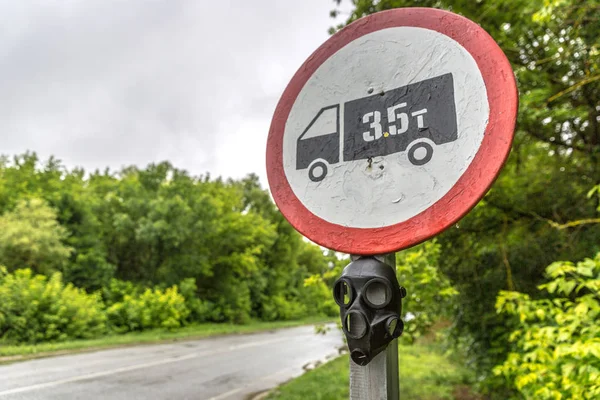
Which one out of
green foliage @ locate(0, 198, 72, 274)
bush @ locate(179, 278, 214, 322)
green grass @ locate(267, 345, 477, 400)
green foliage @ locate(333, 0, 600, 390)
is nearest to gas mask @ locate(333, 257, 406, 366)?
green foliage @ locate(333, 0, 600, 390)

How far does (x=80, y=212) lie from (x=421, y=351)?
15.2 metres

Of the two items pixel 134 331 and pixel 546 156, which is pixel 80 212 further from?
pixel 546 156

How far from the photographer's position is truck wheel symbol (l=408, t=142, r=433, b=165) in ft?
3.34

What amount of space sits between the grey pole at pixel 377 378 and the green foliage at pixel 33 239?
636 inches

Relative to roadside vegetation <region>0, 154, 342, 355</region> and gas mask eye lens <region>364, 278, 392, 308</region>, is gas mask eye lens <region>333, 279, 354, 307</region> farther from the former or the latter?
roadside vegetation <region>0, 154, 342, 355</region>

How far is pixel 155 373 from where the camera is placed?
784 cm

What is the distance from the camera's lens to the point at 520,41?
182 inches

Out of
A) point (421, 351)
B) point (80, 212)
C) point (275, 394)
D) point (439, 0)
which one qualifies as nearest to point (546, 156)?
point (439, 0)

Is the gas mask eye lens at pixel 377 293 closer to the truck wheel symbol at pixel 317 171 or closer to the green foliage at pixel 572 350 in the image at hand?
the truck wheel symbol at pixel 317 171

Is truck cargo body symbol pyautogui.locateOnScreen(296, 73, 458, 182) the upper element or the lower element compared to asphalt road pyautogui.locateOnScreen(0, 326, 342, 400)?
upper

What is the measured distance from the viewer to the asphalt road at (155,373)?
6312mm

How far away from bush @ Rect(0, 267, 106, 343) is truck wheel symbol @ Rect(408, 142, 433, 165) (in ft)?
43.1

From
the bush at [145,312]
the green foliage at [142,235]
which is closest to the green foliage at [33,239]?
the green foliage at [142,235]

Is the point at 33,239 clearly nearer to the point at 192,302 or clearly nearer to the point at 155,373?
the point at 192,302
